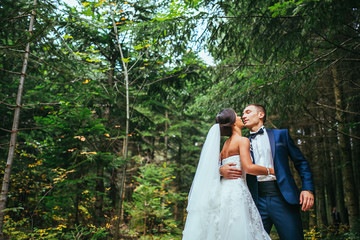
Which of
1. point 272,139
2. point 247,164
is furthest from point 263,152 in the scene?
point 247,164

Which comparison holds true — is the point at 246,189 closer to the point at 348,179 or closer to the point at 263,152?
the point at 263,152

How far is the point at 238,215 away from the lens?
8.19ft

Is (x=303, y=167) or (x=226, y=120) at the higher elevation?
(x=226, y=120)

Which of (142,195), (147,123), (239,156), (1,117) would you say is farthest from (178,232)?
(1,117)

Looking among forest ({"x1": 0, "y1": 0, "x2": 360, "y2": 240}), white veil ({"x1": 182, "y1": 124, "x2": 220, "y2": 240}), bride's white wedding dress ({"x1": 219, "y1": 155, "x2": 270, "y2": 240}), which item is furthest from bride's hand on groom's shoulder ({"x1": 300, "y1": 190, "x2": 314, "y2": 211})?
forest ({"x1": 0, "y1": 0, "x2": 360, "y2": 240})

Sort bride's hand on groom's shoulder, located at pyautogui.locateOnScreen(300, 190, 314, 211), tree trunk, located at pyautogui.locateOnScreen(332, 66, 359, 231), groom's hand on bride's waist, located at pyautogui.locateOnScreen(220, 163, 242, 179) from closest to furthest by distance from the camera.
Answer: bride's hand on groom's shoulder, located at pyautogui.locateOnScreen(300, 190, 314, 211)
groom's hand on bride's waist, located at pyautogui.locateOnScreen(220, 163, 242, 179)
tree trunk, located at pyautogui.locateOnScreen(332, 66, 359, 231)

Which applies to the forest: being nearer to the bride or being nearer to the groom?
the groom

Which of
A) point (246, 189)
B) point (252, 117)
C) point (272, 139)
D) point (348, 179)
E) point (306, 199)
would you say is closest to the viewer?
point (306, 199)

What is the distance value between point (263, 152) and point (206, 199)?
0.96 m

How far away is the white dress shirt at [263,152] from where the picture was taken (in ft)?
9.26

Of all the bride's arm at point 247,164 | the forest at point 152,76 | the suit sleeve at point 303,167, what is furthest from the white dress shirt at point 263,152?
the forest at point 152,76

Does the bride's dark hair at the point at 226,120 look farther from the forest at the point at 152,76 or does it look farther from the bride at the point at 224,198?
the forest at the point at 152,76

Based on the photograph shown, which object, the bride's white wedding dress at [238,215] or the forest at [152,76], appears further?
the forest at [152,76]

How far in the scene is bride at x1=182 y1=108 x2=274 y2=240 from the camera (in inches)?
97.5
